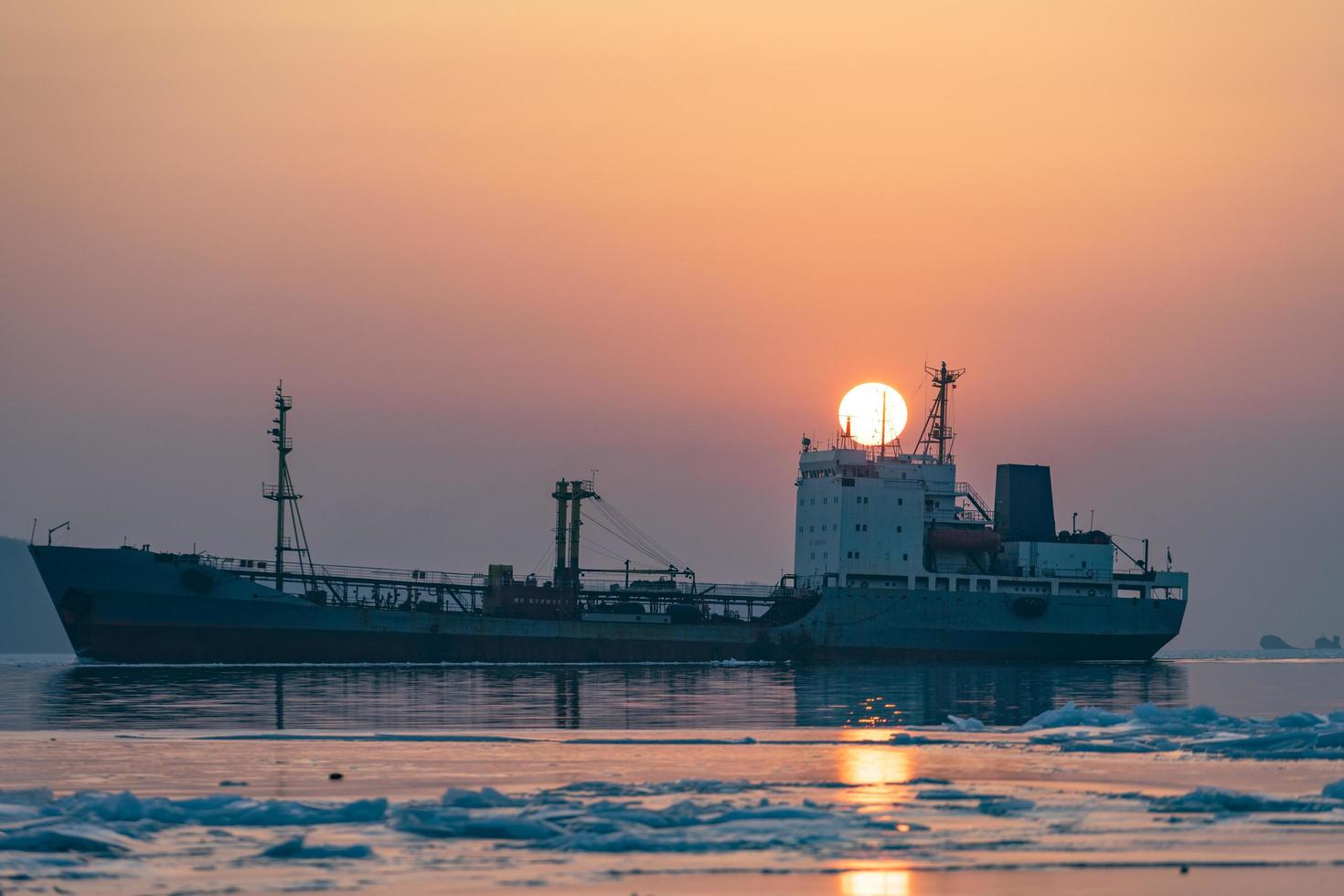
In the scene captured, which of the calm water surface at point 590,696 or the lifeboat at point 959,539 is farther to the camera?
the lifeboat at point 959,539

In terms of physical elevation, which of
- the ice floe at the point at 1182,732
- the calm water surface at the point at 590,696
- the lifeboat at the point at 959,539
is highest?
the lifeboat at the point at 959,539

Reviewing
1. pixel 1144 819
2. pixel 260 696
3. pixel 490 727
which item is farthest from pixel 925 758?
pixel 260 696

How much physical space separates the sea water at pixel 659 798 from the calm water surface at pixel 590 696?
324mm

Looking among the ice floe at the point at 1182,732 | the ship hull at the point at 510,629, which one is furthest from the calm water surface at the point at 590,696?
the ice floe at the point at 1182,732

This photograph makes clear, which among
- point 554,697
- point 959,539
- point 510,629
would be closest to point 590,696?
point 554,697

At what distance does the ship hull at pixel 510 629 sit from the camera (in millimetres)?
56344

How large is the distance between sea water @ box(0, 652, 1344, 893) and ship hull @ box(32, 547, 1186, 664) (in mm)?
20776

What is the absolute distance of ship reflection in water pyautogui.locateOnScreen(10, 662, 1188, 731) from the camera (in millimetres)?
30766

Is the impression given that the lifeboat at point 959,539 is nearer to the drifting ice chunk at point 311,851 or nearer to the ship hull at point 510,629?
the ship hull at point 510,629

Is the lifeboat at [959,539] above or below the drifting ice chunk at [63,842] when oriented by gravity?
above

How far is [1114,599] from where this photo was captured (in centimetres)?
7012

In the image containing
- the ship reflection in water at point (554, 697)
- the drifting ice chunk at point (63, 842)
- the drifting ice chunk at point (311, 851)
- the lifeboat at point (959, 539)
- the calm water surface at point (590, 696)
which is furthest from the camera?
the lifeboat at point (959, 539)

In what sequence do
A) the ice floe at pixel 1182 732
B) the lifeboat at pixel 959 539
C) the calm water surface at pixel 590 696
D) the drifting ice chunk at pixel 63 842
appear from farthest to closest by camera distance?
the lifeboat at pixel 959 539 < the calm water surface at pixel 590 696 < the ice floe at pixel 1182 732 < the drifting ice chunk at pixel 63 842

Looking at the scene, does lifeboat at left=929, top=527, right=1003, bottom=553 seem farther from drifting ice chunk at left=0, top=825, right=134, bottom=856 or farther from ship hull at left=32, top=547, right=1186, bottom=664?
drifting ice chunk at left=0, top=825, right=134, bottom=856
